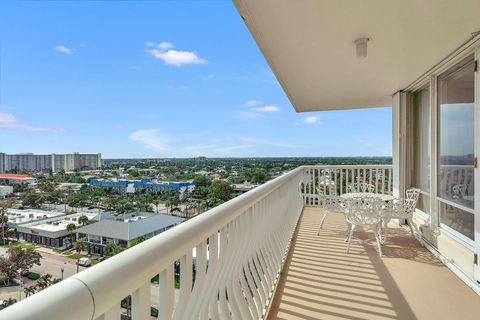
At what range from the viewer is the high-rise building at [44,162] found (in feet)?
17.7

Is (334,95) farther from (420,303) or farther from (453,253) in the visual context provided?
(420,303)

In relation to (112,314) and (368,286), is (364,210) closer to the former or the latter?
(368,286)

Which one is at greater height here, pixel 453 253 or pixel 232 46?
pixel 232 46

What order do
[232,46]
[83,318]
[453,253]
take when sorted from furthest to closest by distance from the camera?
[232,46], [453,253], [83,318]

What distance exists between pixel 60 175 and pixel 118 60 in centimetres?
1038

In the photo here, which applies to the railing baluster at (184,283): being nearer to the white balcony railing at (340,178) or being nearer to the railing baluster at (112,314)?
the railing baluster at (112,314)

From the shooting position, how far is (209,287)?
1.19 metres

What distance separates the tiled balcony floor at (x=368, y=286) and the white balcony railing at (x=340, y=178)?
2546 mm

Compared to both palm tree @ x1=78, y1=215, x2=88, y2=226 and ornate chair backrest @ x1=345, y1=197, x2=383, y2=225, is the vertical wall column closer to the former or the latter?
ornate chair backrest @ x1=345, y1=197, x2=383, y2=225

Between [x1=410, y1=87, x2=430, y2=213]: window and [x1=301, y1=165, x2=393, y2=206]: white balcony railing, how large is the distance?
5.31 feet

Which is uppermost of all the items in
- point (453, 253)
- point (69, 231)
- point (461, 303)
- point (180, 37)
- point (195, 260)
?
point (180, 37)

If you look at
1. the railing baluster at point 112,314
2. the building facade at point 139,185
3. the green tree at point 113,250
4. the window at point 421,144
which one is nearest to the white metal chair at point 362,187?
the window at point 421,144

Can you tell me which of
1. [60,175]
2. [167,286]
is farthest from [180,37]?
[167,286]

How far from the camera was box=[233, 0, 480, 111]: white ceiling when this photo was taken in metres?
2.18
